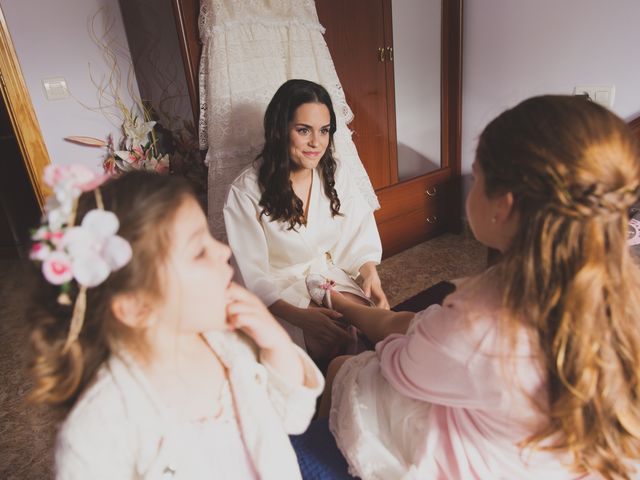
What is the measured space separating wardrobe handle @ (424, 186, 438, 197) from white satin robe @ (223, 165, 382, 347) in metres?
1.15

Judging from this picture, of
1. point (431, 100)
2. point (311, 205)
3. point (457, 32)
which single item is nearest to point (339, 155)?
point (311, 205)

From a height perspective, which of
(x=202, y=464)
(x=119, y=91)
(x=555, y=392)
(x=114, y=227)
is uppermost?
(x=119, y=91)

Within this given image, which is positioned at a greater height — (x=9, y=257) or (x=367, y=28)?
(x=367, y=28)

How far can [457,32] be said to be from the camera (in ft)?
8.35

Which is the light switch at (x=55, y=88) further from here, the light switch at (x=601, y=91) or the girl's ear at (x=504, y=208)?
the light switch at (x=601, y=91)

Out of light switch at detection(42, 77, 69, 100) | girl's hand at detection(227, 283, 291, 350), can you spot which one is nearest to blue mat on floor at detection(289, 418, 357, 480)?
girl's hand at detection(227, 283, 291, 350)

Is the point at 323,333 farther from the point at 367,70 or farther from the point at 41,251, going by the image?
the point at 367,70

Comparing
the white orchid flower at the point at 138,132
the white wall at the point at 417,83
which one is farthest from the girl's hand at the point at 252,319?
the white wall at the point at 417,83

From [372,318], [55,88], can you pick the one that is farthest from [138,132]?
[372,318]

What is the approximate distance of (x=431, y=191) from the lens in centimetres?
281

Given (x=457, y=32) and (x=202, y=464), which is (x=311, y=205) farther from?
(x=457, y=32)

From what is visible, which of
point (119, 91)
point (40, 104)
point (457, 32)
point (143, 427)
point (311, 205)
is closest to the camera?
point (143, 427)

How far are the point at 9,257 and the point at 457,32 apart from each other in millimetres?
3517

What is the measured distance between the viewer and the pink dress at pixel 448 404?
0.69 m
